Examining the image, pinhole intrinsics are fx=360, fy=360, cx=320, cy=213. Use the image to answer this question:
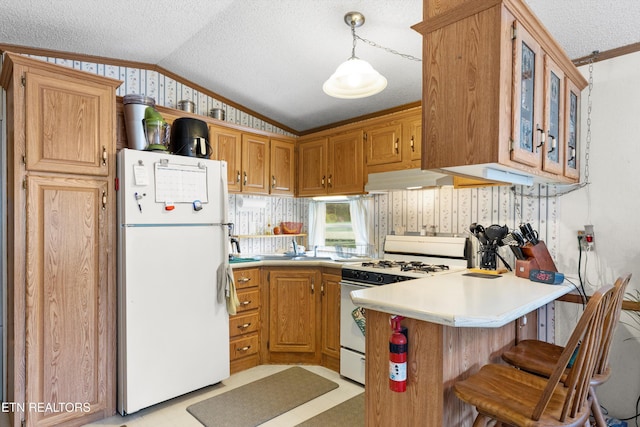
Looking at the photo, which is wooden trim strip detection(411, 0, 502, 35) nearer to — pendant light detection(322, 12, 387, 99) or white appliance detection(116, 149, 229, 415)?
pendant light detection(322, 12, 387, 99)

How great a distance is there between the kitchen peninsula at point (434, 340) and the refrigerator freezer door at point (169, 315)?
1.46m

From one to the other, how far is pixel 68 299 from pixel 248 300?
1.30m


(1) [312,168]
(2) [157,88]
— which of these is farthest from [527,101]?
(2) [157,88]

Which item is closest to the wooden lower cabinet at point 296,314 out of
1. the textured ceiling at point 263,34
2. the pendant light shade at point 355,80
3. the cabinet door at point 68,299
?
the cabinet door at point 68,299

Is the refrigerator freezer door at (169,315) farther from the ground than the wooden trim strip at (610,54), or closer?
closer

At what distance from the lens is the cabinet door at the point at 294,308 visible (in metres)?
3.17

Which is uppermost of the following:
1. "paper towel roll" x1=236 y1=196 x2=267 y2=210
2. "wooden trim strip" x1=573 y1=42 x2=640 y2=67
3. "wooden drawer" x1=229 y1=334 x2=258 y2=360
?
"wooden trim strip" x1=573 y1=42 x2=640 y2=67

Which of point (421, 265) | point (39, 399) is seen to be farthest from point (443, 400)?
point (39, 399)

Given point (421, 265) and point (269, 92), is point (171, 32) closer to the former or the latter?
point (269, 92)

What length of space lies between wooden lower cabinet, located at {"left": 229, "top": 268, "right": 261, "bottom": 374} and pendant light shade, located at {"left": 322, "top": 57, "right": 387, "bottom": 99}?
1.68 m

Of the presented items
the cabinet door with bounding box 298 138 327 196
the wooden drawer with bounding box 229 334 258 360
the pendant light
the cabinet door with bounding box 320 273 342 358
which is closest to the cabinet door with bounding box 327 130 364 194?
the cabinet door with bounding box 298 138 327 196

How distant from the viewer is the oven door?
2738 millimetres

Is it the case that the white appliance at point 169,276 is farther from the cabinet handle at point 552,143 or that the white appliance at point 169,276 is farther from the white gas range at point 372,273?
the cabinet handle at point 552,143

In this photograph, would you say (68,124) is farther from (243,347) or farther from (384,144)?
(384,144)
